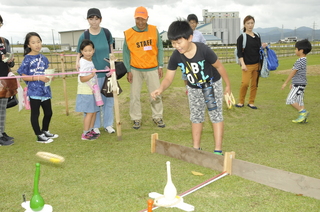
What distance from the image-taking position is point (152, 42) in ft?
20.8

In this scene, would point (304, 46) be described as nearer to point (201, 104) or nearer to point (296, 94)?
point (296, 94)

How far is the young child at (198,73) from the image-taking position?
386 cm

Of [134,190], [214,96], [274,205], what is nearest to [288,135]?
[214,96]

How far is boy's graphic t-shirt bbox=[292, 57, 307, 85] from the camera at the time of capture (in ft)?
20.9

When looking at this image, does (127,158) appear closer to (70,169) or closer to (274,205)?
(70,169)

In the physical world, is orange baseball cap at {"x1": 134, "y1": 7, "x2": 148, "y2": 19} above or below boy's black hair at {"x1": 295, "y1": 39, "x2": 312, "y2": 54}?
above

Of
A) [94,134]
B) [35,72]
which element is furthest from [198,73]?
[35,72]

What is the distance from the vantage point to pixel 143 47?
20.7 feet

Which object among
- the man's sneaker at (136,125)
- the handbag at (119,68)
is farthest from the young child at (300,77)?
the handbag at (119,68)

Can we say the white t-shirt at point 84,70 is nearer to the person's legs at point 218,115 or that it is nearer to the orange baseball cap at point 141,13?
the orange baseball cap at point 141,13

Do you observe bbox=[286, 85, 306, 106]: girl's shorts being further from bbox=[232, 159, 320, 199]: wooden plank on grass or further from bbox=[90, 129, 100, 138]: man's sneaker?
bbox=[90, 129, 100, 138]: man's sneaker

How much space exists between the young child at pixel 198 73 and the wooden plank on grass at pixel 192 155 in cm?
27

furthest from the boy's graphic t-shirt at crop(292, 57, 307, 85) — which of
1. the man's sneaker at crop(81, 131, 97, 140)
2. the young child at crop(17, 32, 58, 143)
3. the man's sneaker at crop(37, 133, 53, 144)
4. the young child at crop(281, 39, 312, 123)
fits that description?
the man's sneaker at crop(37, 133, 53, 144)

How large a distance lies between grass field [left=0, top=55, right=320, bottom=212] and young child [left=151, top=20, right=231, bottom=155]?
701mm
